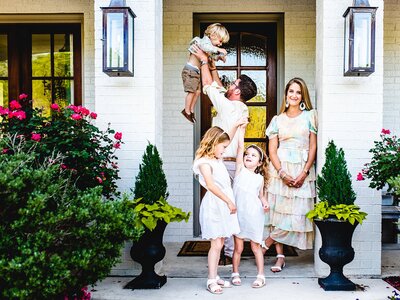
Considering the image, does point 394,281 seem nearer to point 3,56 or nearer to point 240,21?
point 240,21

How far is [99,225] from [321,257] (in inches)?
76.4

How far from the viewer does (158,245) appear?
187 inches

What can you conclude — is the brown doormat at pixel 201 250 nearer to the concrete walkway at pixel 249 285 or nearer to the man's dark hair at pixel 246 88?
the concrete walkway at pixel 249 285

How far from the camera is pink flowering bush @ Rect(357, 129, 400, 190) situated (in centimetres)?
459

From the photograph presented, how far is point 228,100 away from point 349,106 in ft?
3.62

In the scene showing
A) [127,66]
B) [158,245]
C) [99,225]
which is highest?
[127,66]

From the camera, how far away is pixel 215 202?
15.2 feet

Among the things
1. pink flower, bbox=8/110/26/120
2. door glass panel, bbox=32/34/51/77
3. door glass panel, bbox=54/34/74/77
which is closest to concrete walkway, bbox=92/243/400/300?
pink flower, bbox=8/110/26/120

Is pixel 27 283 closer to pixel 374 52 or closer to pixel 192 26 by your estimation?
pixel 374 52

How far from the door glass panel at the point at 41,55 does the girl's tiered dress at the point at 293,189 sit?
124 inches

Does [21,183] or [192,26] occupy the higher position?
[192,26]

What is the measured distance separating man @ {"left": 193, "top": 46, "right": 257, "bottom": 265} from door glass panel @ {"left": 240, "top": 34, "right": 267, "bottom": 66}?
5.04ft

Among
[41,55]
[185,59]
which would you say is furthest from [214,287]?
[41,55]

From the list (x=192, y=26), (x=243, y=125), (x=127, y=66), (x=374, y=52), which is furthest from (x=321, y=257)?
(x=192, y=26)
